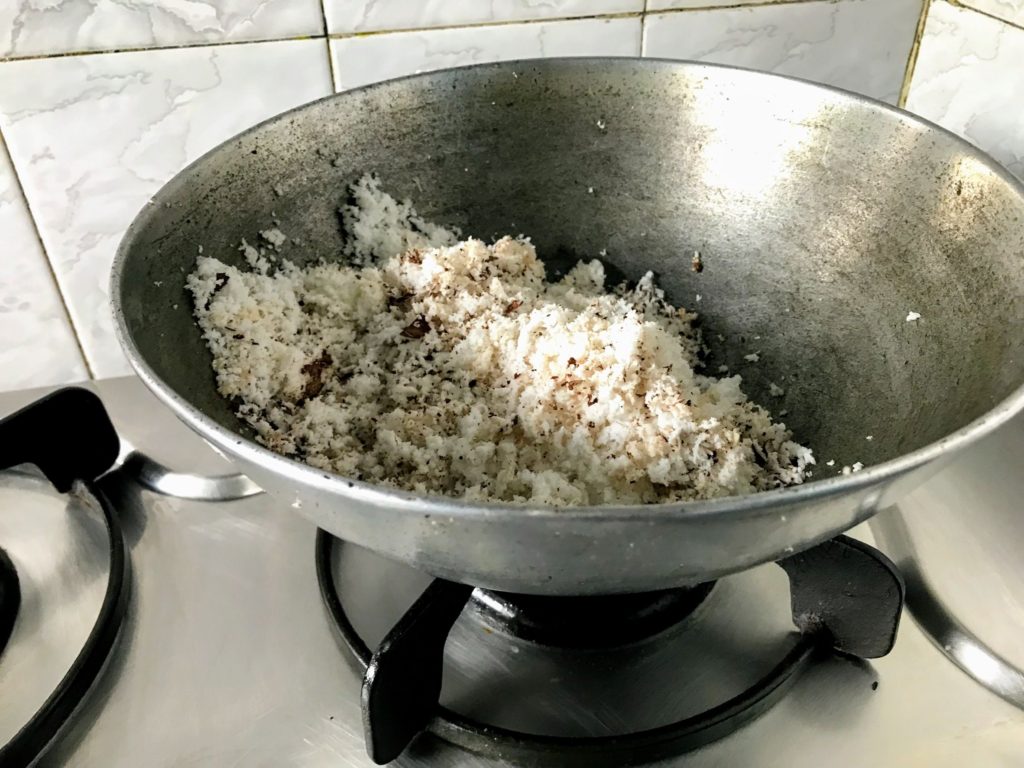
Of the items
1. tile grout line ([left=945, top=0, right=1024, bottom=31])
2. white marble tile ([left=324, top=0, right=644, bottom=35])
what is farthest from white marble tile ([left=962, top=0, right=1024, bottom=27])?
white marble tile ([left=324, top=0, right=644, bottom=35])

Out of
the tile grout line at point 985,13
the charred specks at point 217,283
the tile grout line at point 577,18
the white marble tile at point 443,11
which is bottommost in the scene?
the charred specks at point 217,283

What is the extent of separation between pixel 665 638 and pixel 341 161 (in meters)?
0.40

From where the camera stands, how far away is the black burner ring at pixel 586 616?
49cm

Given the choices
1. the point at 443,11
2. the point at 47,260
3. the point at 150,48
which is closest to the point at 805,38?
the point at 443,11

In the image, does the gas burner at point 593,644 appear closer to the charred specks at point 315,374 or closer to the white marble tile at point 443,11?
the charred specks at point 315,374

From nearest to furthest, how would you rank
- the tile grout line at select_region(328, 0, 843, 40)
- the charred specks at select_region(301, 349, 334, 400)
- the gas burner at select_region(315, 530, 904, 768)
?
the gas burner at select_region(315, 530, 904, 768) → the charred specks at select_region(301, 349, 334, 400) → the tile grout line at select_region(328, 0, 843, 40)

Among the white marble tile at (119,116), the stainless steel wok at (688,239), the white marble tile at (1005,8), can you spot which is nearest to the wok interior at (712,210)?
the stainless steel wok at (688,239)

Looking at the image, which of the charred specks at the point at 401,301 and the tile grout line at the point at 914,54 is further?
the tile grout line at the point at 914,54

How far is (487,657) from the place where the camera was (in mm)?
493

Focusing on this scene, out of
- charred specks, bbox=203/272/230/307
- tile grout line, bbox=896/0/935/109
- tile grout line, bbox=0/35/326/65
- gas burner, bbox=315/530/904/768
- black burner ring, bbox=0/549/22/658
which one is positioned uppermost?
tile grout line, bbox=0/35/326/65

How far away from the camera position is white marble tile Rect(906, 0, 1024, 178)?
663mm

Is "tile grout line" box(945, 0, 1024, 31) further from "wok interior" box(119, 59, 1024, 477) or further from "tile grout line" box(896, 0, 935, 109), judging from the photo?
"wok interior" box(119, 59, 1024, 477)

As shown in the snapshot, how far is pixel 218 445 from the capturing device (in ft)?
1.09

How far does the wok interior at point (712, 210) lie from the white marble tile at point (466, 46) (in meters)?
0.07
